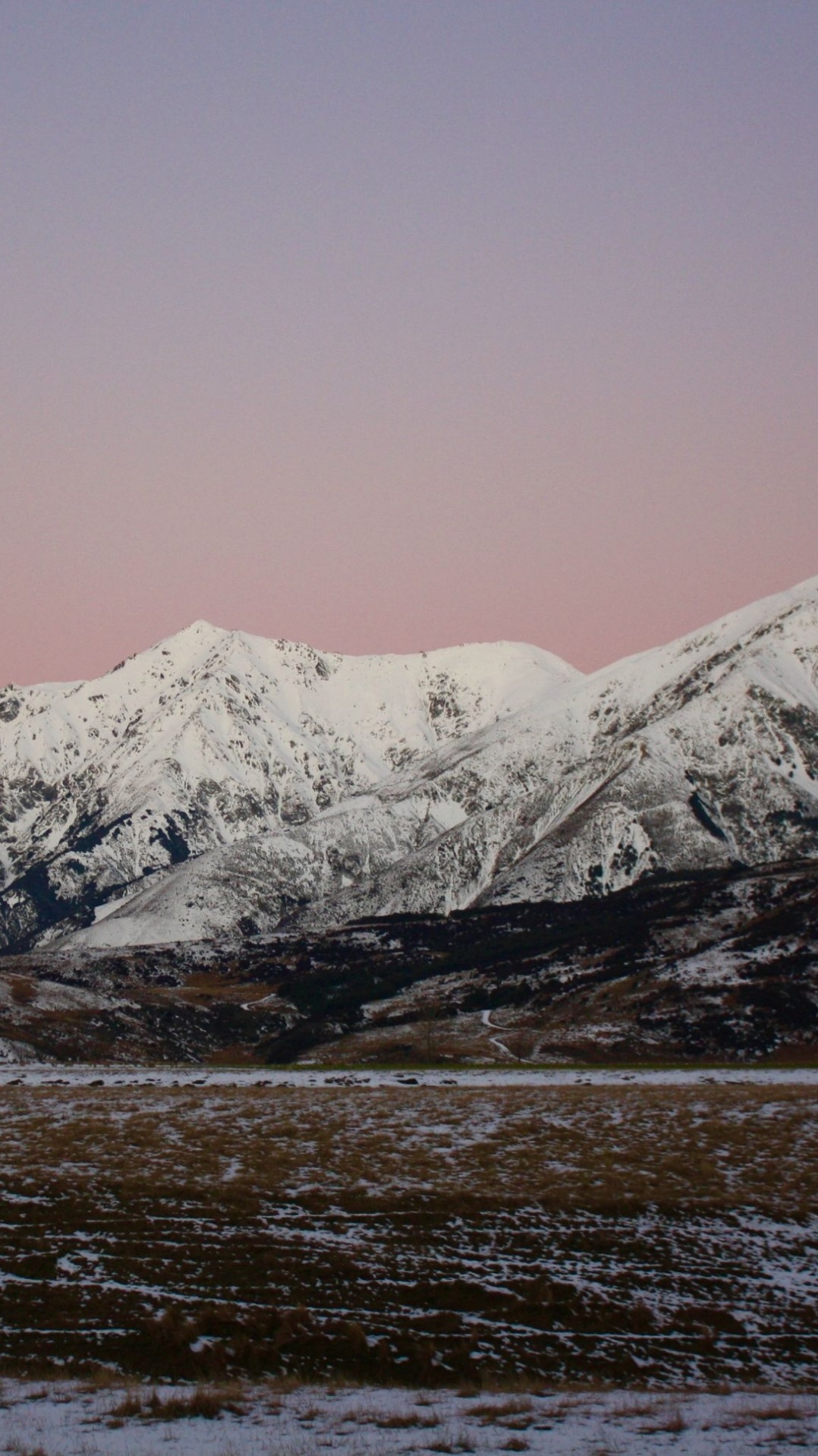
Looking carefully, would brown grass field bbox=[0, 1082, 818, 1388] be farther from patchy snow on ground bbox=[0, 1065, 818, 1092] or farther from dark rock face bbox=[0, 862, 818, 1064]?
dark rock face bbox=[0, 862, 818, 1064]

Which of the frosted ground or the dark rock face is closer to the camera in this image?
the frosted ground

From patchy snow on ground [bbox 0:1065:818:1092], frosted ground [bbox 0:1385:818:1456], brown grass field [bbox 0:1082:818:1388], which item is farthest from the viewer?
patchy snow on ground [bbox 0:1065:818:1092]

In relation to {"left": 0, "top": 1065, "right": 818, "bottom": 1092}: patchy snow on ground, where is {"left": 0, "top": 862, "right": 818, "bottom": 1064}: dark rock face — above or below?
below

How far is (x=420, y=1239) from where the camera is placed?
94.4ft

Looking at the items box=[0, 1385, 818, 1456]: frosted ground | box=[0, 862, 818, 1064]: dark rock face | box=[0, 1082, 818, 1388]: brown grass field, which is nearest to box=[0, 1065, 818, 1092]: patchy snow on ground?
box=[0, 1082, 818, 1388]: brown grass field

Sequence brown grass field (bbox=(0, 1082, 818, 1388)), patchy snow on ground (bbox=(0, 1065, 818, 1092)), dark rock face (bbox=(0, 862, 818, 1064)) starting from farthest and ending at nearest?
1. dark rock face (bbox=(0, 862, 818, 1064))
2. patchy snow on ground (bbox=(0, 1065, 818, 1092))
3. brown grass field (bbox=(0, 1082, 818, 1388))

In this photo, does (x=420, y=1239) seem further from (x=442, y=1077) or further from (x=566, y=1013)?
(x=566, y=1013)

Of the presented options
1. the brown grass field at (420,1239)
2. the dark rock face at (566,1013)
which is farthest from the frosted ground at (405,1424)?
the dark rock face at (566,1013)

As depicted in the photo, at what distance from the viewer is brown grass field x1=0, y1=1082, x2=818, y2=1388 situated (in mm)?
22969

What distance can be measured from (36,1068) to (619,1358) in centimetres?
4352

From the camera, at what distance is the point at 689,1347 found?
23578 mm

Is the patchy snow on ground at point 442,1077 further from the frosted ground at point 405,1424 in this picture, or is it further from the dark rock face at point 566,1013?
the dark rock face at point 566,1013

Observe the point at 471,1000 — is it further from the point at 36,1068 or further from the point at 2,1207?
the point at 2,1207

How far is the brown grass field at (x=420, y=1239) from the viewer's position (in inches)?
904
